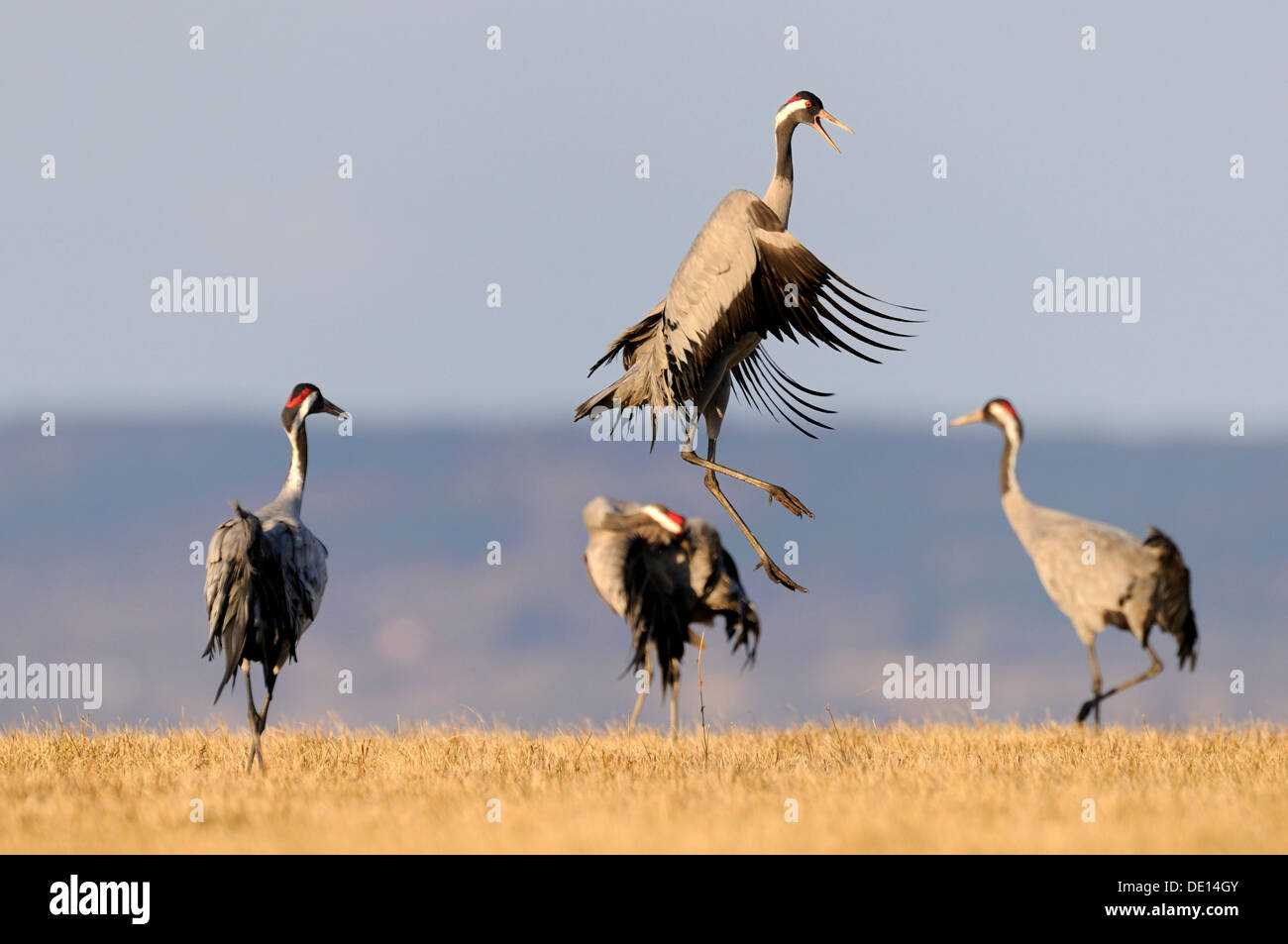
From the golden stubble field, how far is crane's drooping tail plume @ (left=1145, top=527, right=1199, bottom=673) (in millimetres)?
790

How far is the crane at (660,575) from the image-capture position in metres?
9.45

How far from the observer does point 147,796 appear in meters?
7.39

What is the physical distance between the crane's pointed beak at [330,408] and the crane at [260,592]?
3.65 ft

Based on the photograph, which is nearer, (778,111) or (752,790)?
(752,790)

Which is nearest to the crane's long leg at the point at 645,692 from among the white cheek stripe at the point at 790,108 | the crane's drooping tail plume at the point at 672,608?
the crane's drooping tail plume at the point at 672,608

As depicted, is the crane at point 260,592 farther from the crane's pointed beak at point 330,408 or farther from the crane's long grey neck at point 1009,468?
the crane's long grey neck at point 1009,468

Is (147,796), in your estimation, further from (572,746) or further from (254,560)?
(572,746)

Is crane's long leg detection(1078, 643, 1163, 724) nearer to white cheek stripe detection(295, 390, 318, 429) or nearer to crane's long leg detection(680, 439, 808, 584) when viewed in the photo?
crane's long leg detection(680, 439, 808, 584)

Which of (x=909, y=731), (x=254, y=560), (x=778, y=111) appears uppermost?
(x=778, y=111)

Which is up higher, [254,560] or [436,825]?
[254,560]

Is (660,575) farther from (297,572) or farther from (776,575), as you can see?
(297,572)

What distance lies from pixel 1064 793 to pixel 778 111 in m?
5.52

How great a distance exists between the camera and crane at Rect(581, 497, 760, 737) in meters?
9.45
